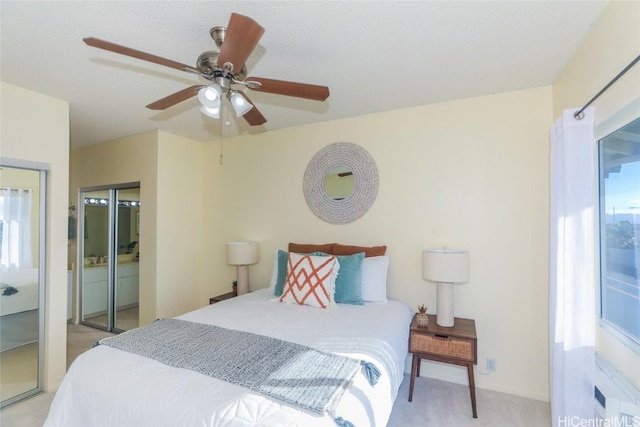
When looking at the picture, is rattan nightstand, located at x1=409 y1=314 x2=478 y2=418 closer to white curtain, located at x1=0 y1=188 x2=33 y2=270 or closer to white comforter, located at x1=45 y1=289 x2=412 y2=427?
white comforter, located at x1=45 y1=289 x2=412 y2=427

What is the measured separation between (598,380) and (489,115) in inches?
79.4

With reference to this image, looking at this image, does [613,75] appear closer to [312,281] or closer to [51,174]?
[312,281]

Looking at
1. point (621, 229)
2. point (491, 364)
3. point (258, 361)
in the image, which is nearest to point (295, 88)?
point (258, 361)

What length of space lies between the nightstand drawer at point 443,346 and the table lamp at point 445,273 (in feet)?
0.51

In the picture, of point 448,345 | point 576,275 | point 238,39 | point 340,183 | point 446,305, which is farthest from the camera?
point 340,183

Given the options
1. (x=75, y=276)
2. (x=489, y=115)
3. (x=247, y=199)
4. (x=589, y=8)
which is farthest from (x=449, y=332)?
(x=75, y=276)

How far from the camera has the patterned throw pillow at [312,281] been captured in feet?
8.39

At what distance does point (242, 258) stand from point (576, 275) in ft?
9.36

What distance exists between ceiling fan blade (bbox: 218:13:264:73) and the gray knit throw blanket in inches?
57.3

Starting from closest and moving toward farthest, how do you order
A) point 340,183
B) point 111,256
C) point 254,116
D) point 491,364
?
1. point 254,116
2. point 491,364
3. point 340,183
4. point 111,256

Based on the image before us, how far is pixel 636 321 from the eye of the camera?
147cm

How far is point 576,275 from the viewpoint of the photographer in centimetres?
175

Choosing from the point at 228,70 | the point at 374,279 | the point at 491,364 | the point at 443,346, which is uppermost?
the point at 228,70

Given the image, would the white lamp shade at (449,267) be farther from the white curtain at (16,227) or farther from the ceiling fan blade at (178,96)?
the white curtain at (16,227)
